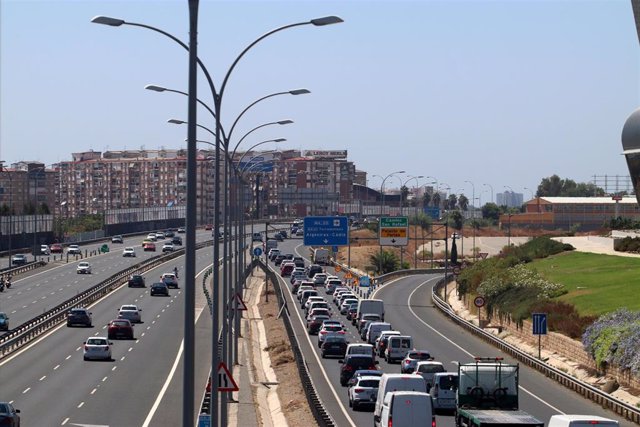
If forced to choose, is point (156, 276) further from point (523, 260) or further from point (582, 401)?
point (582, 401)

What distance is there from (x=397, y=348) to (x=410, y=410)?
26594 mm

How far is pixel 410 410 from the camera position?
1198 inches

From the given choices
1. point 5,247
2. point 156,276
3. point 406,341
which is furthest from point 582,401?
point 5,247

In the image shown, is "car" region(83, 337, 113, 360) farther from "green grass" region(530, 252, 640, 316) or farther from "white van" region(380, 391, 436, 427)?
"white van" region(380, 391, 436, 427)

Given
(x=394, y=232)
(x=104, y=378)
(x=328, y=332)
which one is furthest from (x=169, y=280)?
(x=104, y=378)

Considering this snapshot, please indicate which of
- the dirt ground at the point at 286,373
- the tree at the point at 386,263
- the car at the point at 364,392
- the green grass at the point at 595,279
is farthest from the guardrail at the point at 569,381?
Result: the tree at the point at 386,263

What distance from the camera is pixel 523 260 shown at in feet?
342

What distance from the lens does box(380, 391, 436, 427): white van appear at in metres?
30.3

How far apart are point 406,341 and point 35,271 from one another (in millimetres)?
68944

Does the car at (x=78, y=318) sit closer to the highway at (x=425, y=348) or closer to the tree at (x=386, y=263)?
the highway at (x=425, y=348)

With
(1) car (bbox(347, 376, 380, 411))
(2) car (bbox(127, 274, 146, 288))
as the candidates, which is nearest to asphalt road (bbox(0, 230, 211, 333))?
(2) car (bbox(127, 274, 146, 288))

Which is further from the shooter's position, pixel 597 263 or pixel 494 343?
pixel 597 263

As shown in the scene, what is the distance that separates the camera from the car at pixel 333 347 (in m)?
59.8

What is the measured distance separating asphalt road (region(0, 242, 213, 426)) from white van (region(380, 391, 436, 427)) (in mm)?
9169
